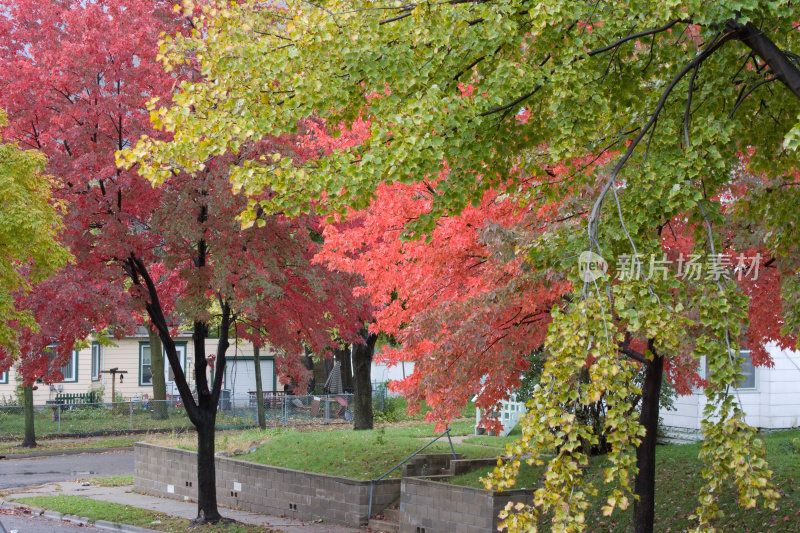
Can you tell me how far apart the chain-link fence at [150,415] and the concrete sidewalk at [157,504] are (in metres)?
10.7

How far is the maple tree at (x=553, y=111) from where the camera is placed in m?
6.54

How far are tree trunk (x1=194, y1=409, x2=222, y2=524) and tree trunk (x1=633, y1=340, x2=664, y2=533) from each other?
7.61 meters

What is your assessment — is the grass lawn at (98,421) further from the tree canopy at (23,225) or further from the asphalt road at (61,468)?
the tree canopy at (23,225)

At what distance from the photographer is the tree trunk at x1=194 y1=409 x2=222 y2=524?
1466 cm

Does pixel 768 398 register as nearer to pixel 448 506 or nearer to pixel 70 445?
pixel 448 506

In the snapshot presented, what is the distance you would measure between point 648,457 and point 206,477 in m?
7.95

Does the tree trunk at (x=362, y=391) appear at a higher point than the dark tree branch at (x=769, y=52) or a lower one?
lower

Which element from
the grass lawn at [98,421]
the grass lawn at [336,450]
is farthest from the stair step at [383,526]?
the grass lawn at [98,421]

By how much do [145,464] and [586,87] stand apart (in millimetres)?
16289

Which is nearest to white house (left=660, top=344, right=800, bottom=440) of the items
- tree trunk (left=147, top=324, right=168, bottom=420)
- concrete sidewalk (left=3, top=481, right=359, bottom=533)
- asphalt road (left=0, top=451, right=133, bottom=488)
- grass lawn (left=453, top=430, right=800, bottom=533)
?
grass lawn (left=453, top=430, right=800, bottom=533)

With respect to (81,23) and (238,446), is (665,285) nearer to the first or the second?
(81,23)

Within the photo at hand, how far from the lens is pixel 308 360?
42.7 metres

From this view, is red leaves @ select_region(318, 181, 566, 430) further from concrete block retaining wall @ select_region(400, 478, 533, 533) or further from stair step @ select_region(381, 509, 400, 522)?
stair step @ select_region(381, 509, 400, 522)

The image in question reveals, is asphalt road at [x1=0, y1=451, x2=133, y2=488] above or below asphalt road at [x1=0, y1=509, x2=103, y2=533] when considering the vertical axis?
below
